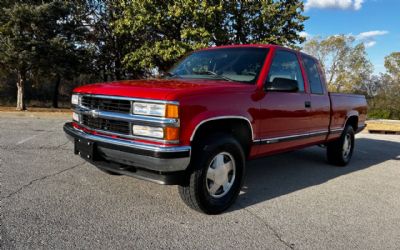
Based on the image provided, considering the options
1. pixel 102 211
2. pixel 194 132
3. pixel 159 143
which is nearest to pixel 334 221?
pixel 194 132

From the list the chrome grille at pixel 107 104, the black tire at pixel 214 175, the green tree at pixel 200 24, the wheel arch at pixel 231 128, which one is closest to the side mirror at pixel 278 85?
the wheel arch at pixel 231 128

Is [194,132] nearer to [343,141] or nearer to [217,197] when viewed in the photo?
[217,197]

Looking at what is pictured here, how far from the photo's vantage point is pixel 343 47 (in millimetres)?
49438

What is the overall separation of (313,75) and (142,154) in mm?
3647

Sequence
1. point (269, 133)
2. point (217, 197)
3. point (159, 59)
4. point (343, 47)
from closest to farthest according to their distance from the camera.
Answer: point (217, 197)
point (269, 133)
point (159, 59)
point (343, 47)

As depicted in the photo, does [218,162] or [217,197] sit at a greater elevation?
[218,162]

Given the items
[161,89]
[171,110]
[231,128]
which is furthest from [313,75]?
[171,110]

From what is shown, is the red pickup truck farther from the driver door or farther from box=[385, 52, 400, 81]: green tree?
box=[385, 52, 400, 81]: green tree

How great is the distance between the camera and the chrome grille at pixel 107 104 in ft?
11.4

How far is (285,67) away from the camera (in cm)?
496

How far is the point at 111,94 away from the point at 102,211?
123 centimetres

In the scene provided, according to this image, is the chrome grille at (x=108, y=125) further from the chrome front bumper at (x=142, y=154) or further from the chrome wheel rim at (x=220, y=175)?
the chrome wheel rim at (x=220, y=175)

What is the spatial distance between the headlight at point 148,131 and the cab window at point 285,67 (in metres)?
1.83

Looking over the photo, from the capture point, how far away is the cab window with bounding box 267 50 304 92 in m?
4.61
